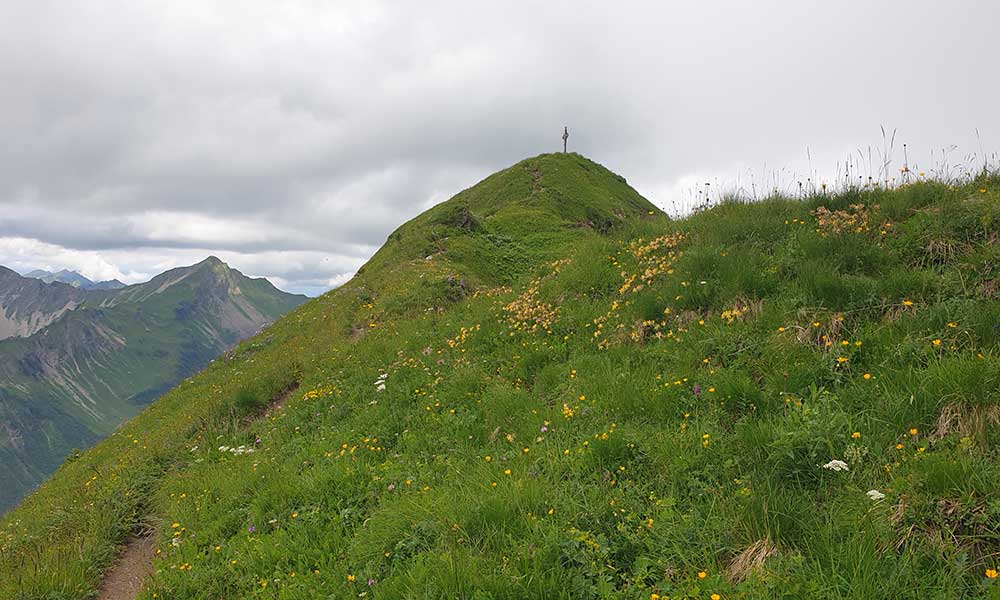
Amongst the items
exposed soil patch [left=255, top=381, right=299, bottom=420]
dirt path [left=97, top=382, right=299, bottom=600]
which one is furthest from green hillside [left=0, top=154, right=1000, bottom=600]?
exposed soil patch [left=255, top=381, right=299, bottom=420]

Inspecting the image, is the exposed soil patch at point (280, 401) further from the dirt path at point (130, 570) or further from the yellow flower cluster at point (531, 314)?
the yellow flower cluster at point (531, 314)

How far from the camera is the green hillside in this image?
3.34 meters

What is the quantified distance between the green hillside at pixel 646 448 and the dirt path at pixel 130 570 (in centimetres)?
17

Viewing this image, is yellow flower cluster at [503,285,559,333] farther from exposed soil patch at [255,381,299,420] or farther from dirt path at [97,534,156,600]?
dirt path at [97,534,156,600]

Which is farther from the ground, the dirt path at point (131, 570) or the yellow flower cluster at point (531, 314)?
the yellow flower cluster at point (531, 314)

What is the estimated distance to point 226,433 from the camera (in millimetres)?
10250

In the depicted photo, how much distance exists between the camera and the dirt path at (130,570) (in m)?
5.84

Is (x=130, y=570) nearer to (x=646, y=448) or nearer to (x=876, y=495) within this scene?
(x=646, y=448)

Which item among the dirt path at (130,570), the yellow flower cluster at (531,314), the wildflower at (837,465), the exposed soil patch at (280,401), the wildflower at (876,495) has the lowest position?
the dirt path at (130,570)

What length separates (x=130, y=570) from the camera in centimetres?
629

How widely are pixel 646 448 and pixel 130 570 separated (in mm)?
7128

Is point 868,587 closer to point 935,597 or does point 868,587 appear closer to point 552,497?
point 935,597

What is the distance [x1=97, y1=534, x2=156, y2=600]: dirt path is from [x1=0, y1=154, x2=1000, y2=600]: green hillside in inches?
6.7

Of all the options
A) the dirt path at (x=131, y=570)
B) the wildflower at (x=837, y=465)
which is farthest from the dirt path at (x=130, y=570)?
the wildflower at (x=837, y=465)
